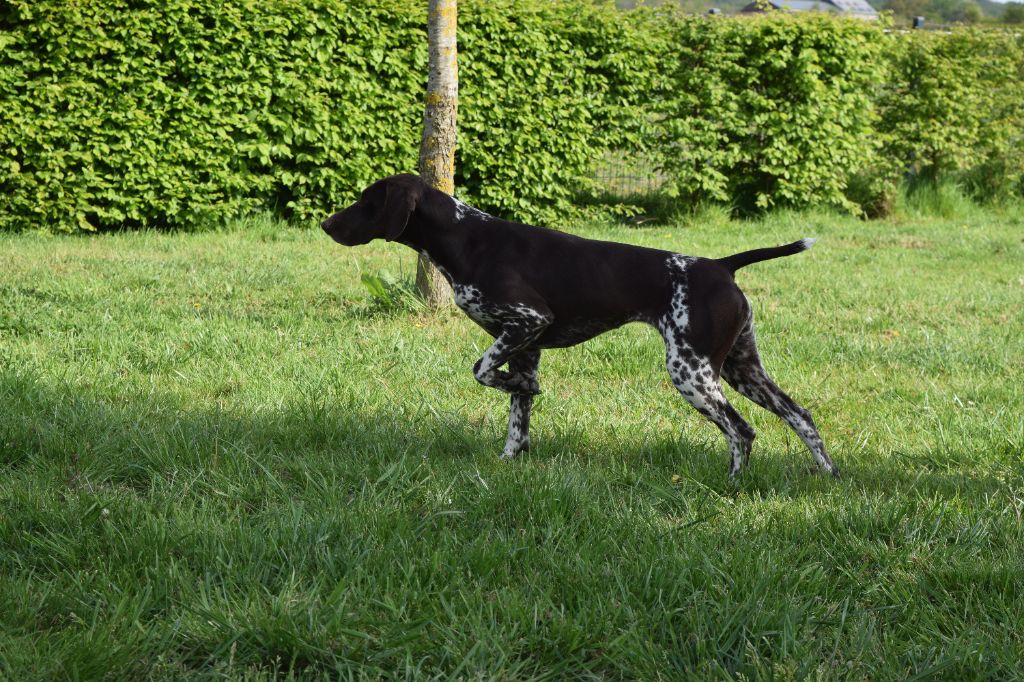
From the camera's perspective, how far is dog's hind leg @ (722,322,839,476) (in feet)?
14.1

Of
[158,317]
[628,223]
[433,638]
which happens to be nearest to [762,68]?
[628,223]

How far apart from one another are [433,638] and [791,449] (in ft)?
8.22

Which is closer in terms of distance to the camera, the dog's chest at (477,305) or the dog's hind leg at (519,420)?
the dog's chest at (477,305)

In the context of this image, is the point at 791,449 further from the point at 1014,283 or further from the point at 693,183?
the point at 693,183

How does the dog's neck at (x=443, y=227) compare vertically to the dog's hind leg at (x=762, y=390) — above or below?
above

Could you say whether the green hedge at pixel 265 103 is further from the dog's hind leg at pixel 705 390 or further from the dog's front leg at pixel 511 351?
the dog's hind leg at pixel 705 390

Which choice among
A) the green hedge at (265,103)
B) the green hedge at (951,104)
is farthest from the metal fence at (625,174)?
the green hedge at (951,104)

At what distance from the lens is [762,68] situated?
1301 cm

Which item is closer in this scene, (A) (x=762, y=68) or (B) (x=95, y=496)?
(B) (x=95, y=496)

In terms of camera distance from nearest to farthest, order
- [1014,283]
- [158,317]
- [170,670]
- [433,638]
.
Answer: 1. [170,670]
2. [433,638]
3. [158,317]
4. [1014,283]

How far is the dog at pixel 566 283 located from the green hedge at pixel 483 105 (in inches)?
267

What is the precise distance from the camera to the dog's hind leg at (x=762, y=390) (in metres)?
4.31

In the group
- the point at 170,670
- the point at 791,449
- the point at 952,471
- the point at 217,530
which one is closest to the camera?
the point at 170,670

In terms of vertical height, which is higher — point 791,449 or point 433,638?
point 433,638
